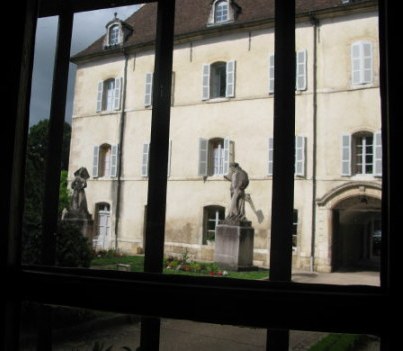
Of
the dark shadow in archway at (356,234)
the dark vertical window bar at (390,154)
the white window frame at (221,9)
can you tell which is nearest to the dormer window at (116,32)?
the white window frame at (221,9)

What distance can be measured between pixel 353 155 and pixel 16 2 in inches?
468

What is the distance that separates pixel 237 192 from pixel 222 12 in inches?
273

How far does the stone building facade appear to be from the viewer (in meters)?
11.6

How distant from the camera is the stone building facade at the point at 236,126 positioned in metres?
11.6

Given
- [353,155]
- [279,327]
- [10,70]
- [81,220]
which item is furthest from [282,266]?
[81,220]

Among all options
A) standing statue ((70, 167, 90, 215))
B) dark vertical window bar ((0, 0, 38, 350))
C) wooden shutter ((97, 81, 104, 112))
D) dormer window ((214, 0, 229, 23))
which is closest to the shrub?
dark vertical window bar ((0, 0, 38, 350))

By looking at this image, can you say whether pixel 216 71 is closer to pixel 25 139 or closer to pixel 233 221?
pixel 233 221

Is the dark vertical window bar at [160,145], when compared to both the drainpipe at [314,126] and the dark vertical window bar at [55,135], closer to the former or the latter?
the dark vertical window bar at [55,135]

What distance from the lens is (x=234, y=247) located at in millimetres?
10297

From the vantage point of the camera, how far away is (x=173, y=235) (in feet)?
44.9

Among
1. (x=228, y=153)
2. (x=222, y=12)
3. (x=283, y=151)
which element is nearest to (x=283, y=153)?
(x=283, y=151)

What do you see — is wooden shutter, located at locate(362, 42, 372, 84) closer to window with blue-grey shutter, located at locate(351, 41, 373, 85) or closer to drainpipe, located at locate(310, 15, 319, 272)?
window with blue-grey shutter, located at locate(351, 41, 373, 85)

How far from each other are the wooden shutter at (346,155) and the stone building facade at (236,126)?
0.03 m

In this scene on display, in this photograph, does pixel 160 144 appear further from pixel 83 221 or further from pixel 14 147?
pixel 83 221
